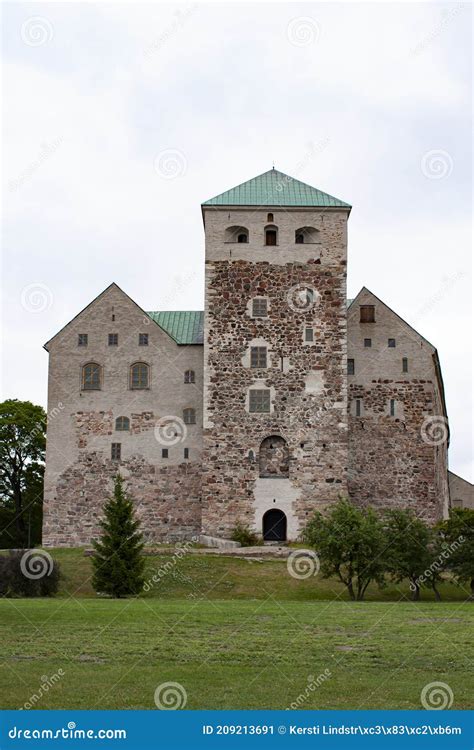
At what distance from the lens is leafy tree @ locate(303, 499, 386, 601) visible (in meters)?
38.8

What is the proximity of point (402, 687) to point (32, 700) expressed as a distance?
213 inches

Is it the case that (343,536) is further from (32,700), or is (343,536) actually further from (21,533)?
(21,533)

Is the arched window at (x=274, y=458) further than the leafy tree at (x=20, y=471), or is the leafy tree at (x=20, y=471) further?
the leafy tree at (x=20, y=471)

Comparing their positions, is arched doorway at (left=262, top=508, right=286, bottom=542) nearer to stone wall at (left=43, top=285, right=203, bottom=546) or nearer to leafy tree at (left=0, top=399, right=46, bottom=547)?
stone wall at (left=43, top=285, right=203, bottom=546)

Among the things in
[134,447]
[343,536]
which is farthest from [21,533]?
[343,536]

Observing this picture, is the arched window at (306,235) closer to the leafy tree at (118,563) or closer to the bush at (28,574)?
the leafy tree at (118,563)

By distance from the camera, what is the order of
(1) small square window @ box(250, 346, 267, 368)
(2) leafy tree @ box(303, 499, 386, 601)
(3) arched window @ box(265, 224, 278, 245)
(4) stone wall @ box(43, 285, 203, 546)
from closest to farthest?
1. (2) leafy tree @ box(303, 499, 386, 601)
2. (1) small square window @ box(250, 346, 267, 368)
3. (3) arched window @ box(265, 224, 278, 245)
4. (4) stone wall @ box(43, 285, 203, 546)

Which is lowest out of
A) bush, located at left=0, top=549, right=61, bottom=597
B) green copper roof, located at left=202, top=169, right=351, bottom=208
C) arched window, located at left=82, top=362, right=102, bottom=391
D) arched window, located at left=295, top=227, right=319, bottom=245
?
bush, located at left=0, top=549, right=61, bottom=597

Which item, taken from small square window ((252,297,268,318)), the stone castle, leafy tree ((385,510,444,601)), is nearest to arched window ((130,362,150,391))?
the stone castle

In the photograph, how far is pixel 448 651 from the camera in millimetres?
20125

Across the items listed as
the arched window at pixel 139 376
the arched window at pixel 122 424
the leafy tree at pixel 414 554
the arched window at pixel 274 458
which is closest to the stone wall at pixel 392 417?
the arched window at pixel 274 458

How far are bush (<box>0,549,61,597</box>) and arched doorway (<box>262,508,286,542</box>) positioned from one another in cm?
1497

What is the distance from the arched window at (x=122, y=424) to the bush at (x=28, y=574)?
16158 millimetres

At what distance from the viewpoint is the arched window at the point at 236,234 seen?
55.5 m
